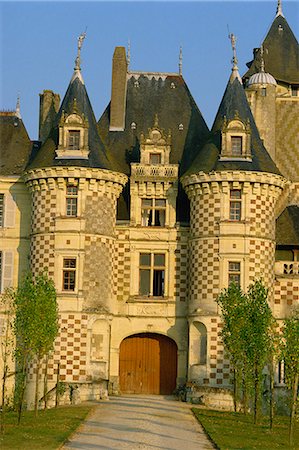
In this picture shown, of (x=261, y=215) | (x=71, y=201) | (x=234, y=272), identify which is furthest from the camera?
(x=71, y=201)

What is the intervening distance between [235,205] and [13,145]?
33.1 ft

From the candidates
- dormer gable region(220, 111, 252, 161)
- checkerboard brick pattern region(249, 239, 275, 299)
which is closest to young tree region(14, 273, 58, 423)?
checkerboard brick pattern region(249, 239, 275, 299)

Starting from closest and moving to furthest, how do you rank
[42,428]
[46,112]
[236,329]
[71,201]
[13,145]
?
[42,428]
[236,329]
[71,201]
[13,145]
[46,112]

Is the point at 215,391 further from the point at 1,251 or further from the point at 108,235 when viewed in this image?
the point at 1,251

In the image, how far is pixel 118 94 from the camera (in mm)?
45562

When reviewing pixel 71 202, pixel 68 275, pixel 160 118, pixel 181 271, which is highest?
pixel 160 118

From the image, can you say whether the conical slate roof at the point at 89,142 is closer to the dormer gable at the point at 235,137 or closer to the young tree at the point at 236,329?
the dormer gable at the point at 235,137

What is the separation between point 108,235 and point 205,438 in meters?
14.6

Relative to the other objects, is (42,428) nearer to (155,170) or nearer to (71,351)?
(71,351)

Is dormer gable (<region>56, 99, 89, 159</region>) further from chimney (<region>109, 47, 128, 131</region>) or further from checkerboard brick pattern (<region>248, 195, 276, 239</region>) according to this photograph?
checkerboard brick pattern (<region>248, 195, 276, 239</region>)

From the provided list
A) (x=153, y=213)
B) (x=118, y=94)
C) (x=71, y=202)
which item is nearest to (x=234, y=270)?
(x=153, y=213)

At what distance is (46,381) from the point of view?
36656mm

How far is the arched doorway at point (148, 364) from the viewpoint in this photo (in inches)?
1649

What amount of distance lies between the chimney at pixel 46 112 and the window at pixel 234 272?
10.7 metres
